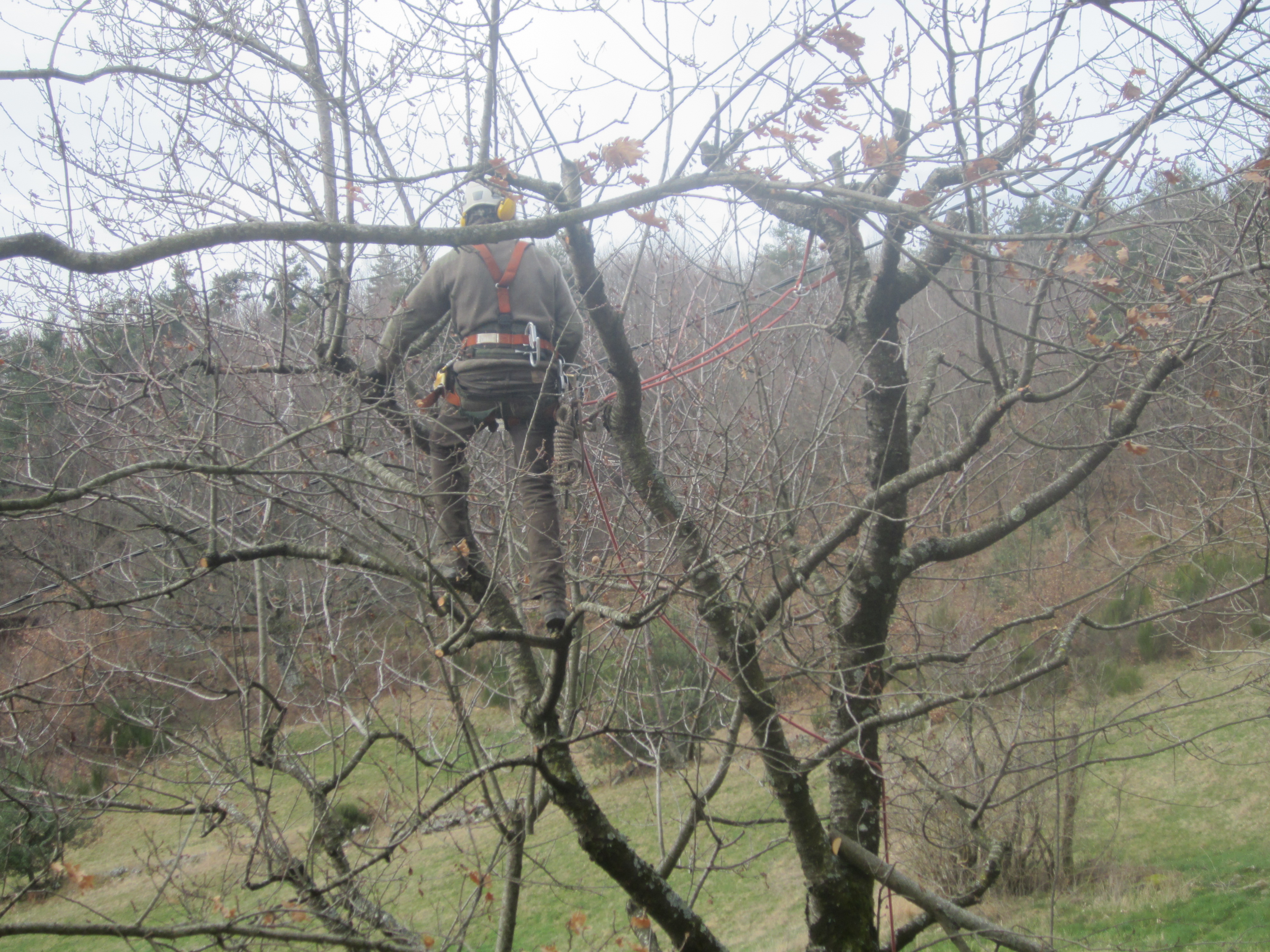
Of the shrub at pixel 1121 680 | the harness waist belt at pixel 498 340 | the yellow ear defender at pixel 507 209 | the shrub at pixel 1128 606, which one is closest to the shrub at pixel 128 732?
the harness waist belt at pixel 498 340

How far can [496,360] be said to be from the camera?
12.7 feet

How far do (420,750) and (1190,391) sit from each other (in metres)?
4.88

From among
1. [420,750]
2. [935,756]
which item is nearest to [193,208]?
[420,750]

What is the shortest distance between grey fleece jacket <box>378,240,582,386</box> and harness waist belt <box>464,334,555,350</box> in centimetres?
4

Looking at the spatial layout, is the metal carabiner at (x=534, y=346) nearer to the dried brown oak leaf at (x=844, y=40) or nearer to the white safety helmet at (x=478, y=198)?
the white safety helmet at (x=478, y=198)

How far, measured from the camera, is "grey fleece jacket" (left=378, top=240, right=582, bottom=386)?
3.89 metres

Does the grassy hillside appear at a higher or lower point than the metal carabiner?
lower

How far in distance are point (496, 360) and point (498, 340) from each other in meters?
0.10

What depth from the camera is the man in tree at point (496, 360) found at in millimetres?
3807

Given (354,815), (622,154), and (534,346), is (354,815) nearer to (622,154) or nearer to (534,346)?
(534,346)

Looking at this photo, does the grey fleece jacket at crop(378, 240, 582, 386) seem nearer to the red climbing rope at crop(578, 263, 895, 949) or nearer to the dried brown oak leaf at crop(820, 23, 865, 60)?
the red climbing rope at crop(578, 263, 895, 949)

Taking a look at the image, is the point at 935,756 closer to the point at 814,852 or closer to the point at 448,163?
the point at 814,852

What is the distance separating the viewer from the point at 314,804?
11.8 feet

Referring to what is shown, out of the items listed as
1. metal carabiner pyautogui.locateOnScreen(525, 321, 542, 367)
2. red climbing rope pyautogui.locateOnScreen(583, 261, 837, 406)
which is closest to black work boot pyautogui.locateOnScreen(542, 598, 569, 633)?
red climbing rope pyautogui.locateOnScreen(583, 261, 837, 406)
